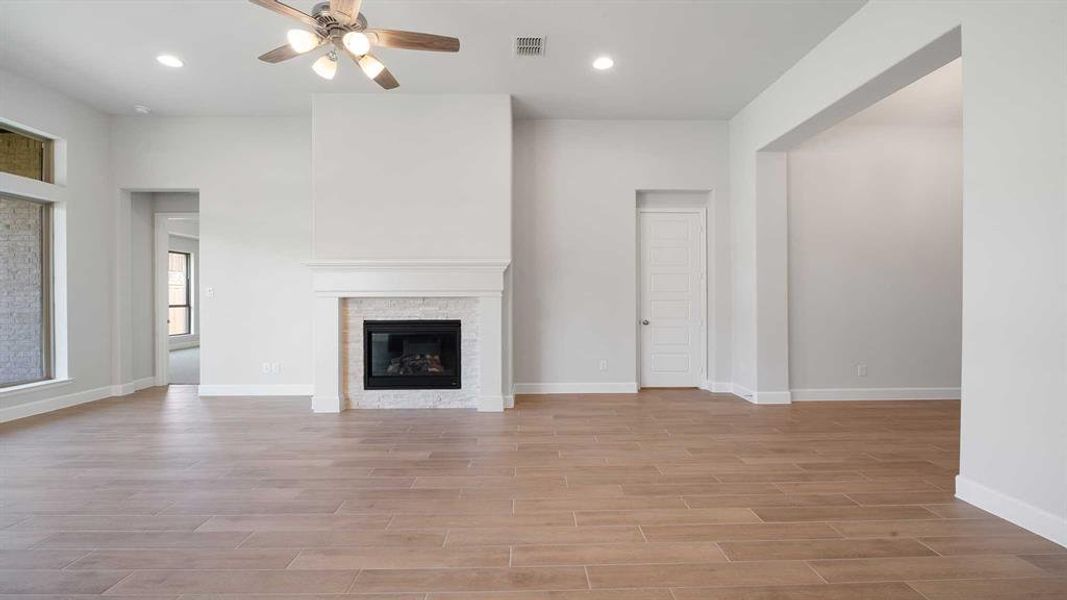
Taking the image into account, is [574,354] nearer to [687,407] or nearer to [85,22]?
[687,407]

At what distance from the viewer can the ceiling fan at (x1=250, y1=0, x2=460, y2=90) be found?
Result: 2.95 m

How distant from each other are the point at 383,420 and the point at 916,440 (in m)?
4.46

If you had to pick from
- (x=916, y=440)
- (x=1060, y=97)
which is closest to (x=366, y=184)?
(x=1060, y=97)

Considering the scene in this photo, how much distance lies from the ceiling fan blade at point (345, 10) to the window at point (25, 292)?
425cm

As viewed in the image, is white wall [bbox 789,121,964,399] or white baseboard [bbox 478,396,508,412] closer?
white baseboard [bbox 478,396,508,412]

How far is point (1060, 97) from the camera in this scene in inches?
88.3

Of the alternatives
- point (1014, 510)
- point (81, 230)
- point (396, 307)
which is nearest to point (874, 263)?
point (1014, 510)

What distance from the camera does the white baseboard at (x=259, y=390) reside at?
5.70 meters

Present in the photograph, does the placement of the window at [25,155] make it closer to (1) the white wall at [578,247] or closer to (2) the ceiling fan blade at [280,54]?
(2) the ceiling fan blade at [280,54]

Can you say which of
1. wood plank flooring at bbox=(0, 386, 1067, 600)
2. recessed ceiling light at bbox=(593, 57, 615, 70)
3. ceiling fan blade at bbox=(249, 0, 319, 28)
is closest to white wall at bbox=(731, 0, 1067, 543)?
wood plank flooring at bbox=(0, 386, 1067, 600)

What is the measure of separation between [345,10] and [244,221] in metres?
3.67

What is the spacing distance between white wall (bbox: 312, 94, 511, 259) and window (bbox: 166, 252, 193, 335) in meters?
8.88

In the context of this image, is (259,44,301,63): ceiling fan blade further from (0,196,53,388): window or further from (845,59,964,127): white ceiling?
(845,59,964,127): white ceiling

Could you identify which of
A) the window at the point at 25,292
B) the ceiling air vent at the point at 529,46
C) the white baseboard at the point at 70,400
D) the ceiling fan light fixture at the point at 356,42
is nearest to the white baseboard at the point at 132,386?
the white baseboard at the point at 70,400
